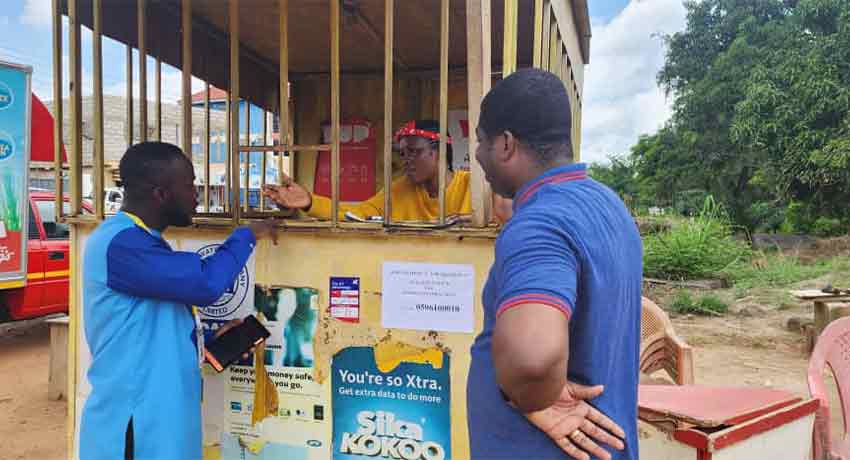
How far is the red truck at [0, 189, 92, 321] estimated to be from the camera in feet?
22.3

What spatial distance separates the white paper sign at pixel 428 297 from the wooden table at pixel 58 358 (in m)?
4.00

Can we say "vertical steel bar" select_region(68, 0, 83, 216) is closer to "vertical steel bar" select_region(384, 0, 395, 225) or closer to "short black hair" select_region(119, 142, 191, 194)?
"short black hair" select_region(119, 142, 191, 194)

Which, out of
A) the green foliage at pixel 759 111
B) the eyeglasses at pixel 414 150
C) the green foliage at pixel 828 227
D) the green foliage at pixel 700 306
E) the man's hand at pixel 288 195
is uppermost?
the green foliage at pixel 759 111

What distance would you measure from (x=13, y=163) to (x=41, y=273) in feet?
4.46

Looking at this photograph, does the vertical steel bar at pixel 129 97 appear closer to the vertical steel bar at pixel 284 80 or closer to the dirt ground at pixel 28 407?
the vertical steel bar at pixel 284 80

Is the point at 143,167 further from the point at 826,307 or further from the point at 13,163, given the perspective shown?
the point at 826,307

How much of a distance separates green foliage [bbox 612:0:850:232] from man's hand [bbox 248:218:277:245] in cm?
1220

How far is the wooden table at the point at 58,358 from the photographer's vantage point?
5.10 meters

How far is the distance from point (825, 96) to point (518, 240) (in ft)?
43.5

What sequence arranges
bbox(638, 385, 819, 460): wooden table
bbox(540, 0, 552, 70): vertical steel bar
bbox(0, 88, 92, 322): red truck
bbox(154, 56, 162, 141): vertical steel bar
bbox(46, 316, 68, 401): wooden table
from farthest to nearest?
1. bbox(0, 88, 92, 322): red truck
2. bbox(46, 316, 68, 401): wooden table
3. bbox(154, 56, 162, 141): vertical steel bar
4. bbox(540, 0, 552, 70): vertical steel bar
5. bbox(638, 385, 819, 460): wooden table

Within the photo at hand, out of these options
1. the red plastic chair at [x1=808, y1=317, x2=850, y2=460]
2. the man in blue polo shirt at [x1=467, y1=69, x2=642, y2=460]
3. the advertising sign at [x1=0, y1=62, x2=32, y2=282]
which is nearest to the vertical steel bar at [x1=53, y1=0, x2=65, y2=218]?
the man in blue polo shirt at [x1=467, y1=69, x2=642, y2=460]

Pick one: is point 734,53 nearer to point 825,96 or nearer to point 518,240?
point 825,96

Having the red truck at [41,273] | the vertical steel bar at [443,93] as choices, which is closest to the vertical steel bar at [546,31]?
the vertical steel bar at [443,93]

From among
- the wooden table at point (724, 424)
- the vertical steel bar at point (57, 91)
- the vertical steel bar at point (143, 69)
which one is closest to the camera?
the wooden table at point (724, 424)
